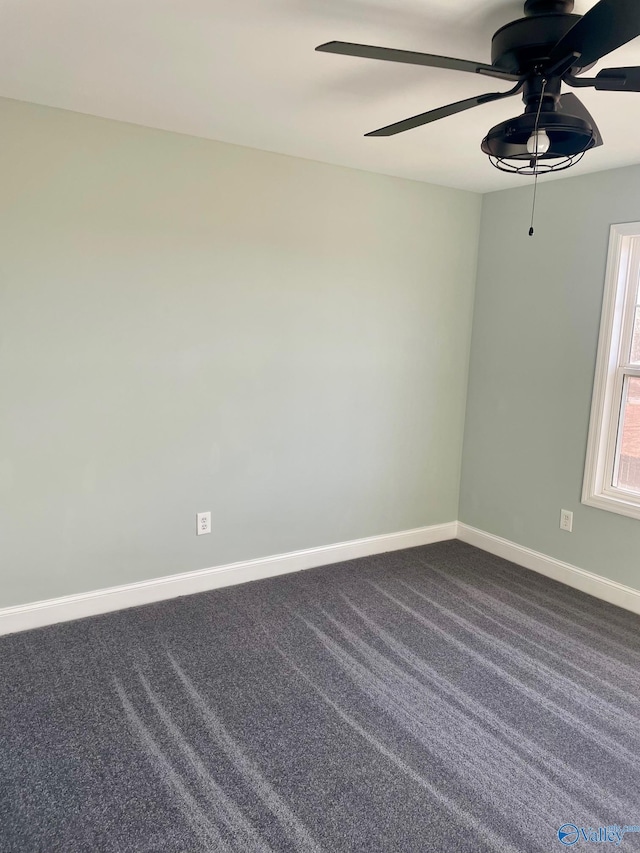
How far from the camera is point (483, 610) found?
3141mm

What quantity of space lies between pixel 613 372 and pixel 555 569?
1191 mm

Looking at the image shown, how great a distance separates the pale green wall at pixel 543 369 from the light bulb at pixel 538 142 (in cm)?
165

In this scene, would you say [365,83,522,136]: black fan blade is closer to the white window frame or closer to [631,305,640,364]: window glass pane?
the white window frame

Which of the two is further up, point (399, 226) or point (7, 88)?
point (7, 88)

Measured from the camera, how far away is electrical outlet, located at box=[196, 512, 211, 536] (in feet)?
10.4

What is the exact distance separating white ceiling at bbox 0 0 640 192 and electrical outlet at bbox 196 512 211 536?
1.87m

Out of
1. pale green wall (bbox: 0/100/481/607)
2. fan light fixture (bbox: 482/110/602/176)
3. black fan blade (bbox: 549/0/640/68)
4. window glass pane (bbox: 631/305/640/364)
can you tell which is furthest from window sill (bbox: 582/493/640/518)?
black fan blade (bbox: 549/0/640/68)

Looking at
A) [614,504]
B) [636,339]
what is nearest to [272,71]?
[636,339]

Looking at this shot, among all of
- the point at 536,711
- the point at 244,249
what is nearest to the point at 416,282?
the point at 244,249

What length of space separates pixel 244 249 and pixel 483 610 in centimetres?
224

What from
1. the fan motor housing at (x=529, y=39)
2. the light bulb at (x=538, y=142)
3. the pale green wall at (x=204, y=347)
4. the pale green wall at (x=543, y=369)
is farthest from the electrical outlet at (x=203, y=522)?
the fan motor housing at (x=529, y=39)

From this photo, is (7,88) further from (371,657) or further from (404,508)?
(404,508)

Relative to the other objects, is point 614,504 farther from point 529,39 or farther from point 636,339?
point 529,39

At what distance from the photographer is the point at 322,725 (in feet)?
7.18
